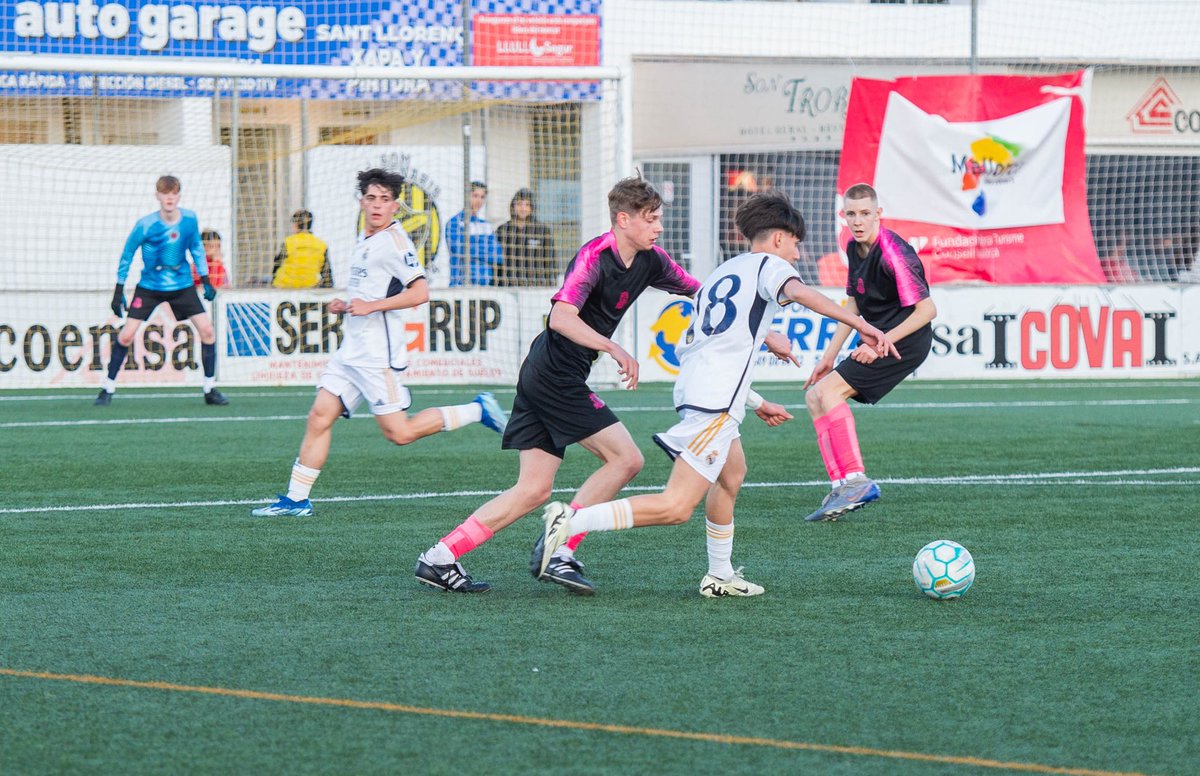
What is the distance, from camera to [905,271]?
28.3 ft

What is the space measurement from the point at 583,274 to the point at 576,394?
1.54 feet

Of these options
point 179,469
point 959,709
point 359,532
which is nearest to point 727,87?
point 179,469

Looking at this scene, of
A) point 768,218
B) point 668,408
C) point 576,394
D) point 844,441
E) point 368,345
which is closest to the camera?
point 768,218

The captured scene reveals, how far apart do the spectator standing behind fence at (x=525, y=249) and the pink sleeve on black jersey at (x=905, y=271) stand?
874 cm

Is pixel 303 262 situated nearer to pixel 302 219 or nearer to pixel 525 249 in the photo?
pixel 302 219

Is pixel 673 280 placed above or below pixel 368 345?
above

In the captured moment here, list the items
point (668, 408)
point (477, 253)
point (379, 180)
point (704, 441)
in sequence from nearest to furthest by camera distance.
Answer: point (704, 441), point (379, 180), point (668, 408), point (477, 253)

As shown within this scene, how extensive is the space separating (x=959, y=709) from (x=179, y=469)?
6822mm

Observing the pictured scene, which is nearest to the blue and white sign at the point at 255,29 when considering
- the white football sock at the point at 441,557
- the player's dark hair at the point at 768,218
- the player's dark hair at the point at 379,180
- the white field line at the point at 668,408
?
the white field line at the point at 668,408

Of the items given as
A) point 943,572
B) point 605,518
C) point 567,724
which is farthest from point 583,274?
point 567,724

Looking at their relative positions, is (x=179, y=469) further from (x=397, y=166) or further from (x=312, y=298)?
(x=397, y=166)

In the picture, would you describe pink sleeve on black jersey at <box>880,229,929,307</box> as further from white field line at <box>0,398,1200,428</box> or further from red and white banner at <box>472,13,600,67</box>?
red and white banner at <box>472,13,600,67</box>

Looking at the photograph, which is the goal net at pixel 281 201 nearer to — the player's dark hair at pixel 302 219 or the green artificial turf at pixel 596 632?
the player's dark hair at pixel 302 219

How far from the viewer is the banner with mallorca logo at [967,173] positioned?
18.2 m
